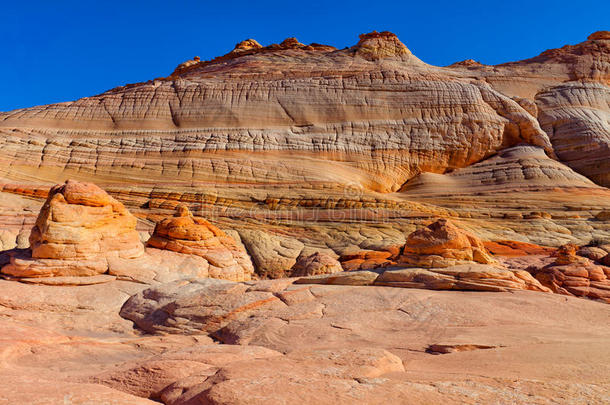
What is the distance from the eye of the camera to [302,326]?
21.6ft

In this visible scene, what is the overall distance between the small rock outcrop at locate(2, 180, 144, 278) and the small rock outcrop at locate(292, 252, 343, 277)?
484 centimetres

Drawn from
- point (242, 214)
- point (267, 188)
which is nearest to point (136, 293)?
point (242, 214)

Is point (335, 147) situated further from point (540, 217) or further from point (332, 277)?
point (332, 277)

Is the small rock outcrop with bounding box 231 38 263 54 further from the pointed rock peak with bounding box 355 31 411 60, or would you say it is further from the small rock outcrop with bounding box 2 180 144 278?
the small rock outcrop with bounding box 2 180 144 278

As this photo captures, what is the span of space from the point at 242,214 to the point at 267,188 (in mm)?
2657

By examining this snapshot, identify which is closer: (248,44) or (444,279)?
(444,279)

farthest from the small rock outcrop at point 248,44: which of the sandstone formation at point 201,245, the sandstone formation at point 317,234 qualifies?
the sandstone formation at point 201,245

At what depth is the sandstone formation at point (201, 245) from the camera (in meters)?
12.7

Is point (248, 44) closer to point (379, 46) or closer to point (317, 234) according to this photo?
point (379, 46)

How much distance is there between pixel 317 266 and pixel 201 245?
3.56 meters


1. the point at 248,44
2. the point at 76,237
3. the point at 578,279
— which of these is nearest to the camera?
the point at 76,237

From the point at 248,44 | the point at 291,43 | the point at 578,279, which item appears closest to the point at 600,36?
the point at 291,43

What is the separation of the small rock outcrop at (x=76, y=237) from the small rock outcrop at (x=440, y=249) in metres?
7.05

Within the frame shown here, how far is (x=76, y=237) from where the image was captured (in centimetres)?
1020
